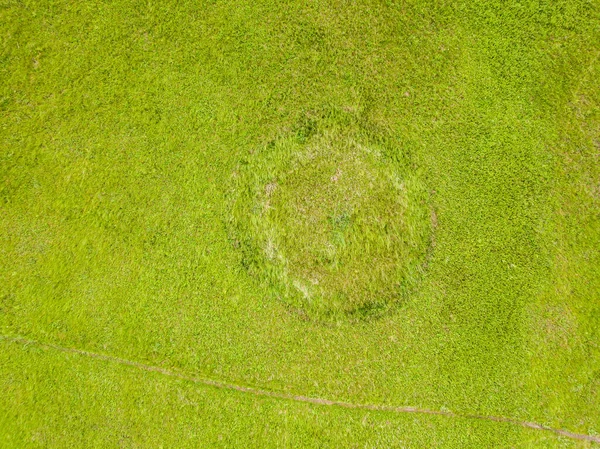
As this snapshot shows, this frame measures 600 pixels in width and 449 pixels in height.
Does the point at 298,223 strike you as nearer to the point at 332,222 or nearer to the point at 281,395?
the point at 332,222

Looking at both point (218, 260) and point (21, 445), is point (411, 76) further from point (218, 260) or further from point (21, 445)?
point (21, 445)

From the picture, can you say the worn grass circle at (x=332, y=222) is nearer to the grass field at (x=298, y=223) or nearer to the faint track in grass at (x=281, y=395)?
the grass field at (x=298, y=223)

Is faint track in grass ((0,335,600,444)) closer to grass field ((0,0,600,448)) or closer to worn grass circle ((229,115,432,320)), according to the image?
grass field ((0,0,600,448))

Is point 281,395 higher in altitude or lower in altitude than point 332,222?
lower

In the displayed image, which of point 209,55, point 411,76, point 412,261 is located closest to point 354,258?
point 412,261

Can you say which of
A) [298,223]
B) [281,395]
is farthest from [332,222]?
[281,395]

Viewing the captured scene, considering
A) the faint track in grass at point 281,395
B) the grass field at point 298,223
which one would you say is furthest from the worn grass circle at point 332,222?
the faint track in grass at point 281,395
